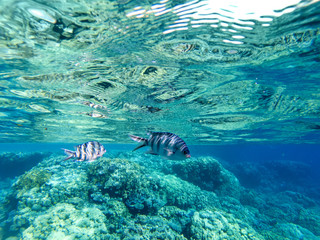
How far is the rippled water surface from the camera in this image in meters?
4.82

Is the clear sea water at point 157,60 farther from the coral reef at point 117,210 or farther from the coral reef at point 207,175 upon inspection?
the coral reef at point 207,175

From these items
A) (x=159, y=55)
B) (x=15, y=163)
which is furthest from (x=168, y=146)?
(x=15, y=163)

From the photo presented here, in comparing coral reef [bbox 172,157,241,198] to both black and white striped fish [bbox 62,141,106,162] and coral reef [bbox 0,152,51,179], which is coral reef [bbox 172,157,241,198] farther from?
coral reef [bbox 0,152,51,179]

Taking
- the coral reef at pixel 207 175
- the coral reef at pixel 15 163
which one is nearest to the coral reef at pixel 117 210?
the coral reef at pixel 207 175

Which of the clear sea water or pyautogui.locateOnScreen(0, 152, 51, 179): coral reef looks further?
pyautogui.locateOnScreen(0, 152, 51, 179): coral reef

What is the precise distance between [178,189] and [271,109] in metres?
9.69

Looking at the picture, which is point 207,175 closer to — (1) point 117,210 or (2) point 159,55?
(1) point 117,210

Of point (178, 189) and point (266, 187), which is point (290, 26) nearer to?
point (178, 189)

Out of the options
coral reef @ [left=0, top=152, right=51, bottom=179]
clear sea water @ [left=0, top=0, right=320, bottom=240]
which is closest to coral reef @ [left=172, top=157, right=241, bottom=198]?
clear sea water @ [left=0, top=0, right=320, bottom=240]

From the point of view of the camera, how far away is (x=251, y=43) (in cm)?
605

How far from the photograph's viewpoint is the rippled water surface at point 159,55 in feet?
15.8

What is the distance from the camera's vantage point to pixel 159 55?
22.1 ft

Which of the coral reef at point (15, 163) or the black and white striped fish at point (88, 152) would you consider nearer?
the black and white striped fish at point (88, 152)

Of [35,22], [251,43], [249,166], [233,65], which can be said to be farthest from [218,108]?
[249,166]
